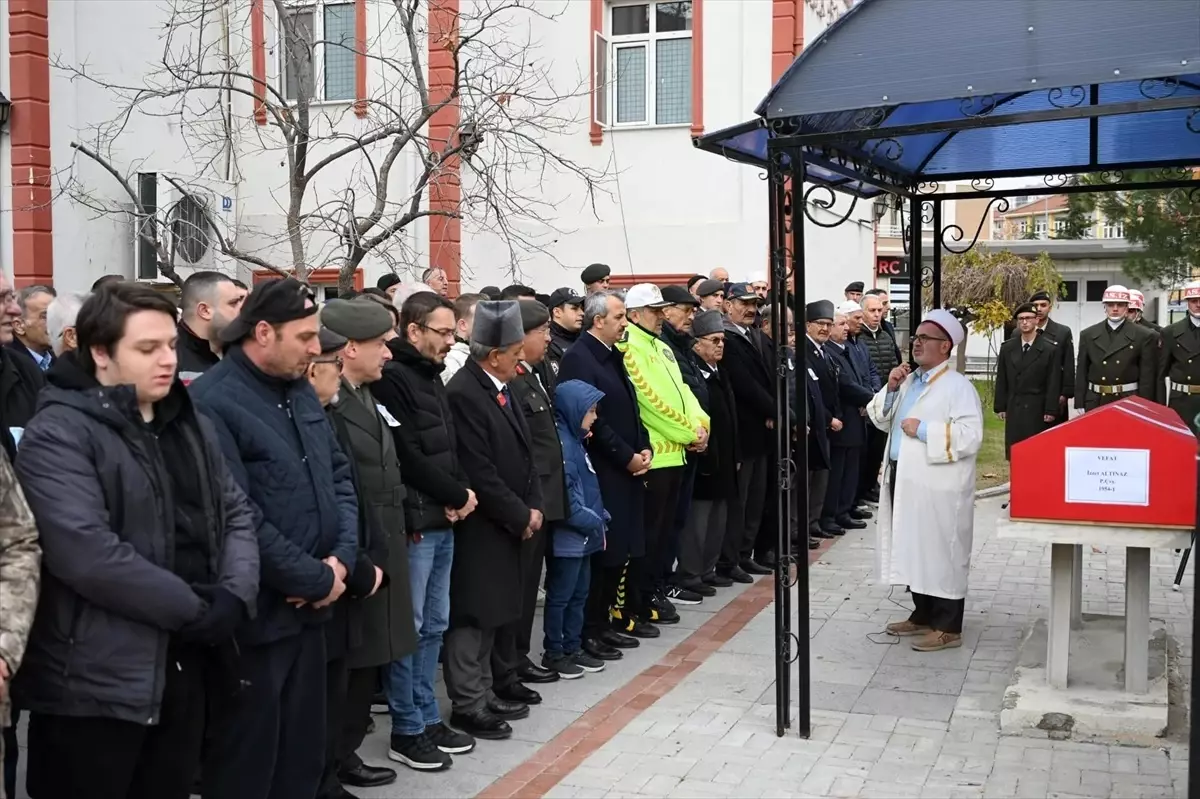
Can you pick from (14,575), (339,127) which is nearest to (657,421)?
(14,575)

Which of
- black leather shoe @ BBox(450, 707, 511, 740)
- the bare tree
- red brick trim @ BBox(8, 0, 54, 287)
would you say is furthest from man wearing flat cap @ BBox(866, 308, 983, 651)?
red brick trim @ BBox(8, 0, 54, 287)

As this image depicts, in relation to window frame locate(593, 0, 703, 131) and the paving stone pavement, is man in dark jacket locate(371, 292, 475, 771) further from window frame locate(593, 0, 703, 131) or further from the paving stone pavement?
window frame locate(593, 0, 703, 131)

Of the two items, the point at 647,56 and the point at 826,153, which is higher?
the point at 647,56

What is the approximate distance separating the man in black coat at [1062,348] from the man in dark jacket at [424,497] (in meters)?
8.41

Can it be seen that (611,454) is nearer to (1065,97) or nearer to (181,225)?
(1065,97)

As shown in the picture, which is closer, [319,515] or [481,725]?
[319,515]

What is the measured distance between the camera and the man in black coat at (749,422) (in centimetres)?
865

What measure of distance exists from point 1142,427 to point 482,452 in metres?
2.96

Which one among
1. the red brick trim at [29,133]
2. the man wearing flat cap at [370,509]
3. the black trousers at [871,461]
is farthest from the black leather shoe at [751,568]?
the red brick trim at [29,133]

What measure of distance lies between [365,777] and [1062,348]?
363 inches

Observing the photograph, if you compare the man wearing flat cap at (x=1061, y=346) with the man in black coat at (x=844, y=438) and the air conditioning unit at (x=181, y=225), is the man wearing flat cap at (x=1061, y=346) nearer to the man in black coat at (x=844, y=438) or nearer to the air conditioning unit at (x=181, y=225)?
the man in black coat at (x=844, y=438)

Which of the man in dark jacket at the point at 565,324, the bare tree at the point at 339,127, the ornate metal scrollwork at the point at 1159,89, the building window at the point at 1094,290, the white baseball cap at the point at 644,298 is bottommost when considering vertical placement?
the man in dark jacket at the point at 565,324

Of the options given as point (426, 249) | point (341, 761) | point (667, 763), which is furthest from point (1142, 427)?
point (426, 249)

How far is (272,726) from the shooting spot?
12.4ft
